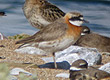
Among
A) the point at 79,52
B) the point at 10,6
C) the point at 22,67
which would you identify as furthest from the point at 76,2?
the point at 22,67

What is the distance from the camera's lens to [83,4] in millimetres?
19156

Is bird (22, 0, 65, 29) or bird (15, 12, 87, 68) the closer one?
bird (15, 12, 87, 68)

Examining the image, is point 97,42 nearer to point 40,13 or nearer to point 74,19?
point 40,13

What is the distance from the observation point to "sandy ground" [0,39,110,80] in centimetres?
633

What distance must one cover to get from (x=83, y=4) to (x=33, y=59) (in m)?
11.8

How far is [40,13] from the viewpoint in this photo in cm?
986

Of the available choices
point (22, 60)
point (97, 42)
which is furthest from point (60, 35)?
point (97, 42)

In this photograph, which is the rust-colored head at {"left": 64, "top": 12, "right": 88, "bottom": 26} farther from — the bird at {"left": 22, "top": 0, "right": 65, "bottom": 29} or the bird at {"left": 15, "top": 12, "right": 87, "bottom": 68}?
the bird at {"left": 22, "top": 0, "right": 65, "bottom": 29}

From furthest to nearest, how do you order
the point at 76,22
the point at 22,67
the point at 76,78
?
the point at 76,22 < the point at 22,67 < the point at 76,78

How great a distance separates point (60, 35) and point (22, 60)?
123 centimetres

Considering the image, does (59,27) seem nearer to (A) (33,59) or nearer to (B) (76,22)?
(B) (76,22)

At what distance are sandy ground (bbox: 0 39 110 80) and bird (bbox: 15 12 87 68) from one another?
505 mm

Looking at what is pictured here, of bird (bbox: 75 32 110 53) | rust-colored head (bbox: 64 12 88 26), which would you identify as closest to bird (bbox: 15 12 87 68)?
rust-colored head (bbox: 64 12 88 26)

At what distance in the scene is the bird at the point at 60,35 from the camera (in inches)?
269
